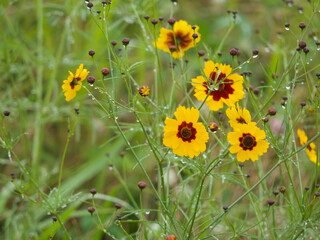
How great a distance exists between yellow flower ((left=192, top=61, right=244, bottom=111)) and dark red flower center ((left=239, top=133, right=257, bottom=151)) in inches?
3.5

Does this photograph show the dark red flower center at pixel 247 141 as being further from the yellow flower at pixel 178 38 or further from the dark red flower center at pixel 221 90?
the yellow flower at pixel 178 38

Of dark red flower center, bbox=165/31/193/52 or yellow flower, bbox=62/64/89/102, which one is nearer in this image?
yellow flower, bbox=62/64/89/102

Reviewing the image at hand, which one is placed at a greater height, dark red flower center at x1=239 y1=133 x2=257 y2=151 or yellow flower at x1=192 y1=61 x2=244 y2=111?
yellow flower at x1=192 y1=61 x2=244 y2=111

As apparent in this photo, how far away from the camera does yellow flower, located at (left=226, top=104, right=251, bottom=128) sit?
100 centimetres

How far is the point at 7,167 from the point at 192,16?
1328 mm

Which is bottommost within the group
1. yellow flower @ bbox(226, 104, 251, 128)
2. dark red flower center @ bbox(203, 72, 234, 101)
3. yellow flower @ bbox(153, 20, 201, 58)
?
yellow flower @ bbox(226, 104, 251, 128)

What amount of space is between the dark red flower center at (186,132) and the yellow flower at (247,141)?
8cm

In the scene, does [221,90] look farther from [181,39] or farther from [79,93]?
[79,93]

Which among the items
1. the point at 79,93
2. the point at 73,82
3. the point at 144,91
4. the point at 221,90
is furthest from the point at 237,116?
→ the point at 79,93

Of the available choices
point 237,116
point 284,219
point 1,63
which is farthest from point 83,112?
point 237,116

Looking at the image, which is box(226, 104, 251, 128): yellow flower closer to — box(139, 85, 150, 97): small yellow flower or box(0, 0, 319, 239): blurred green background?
box(139, 85, 150, 97): small yellow flower

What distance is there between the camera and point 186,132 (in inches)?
38.5

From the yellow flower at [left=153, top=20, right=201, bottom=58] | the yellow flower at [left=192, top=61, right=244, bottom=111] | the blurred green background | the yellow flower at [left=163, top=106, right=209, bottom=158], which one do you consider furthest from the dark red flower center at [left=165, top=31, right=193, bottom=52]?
the yellow flower at [left=163, top=106, right=209, bottom=158]

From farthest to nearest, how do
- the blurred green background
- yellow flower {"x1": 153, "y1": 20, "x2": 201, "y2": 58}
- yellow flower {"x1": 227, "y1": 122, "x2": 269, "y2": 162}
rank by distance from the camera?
the blurred green background, yellow flower {"x1": 153, "y1": 20, "x2": 201, "y2": 58}, yellow flower {"x1": 227, "y1": 122, "x2": 269, "y2": 162}
